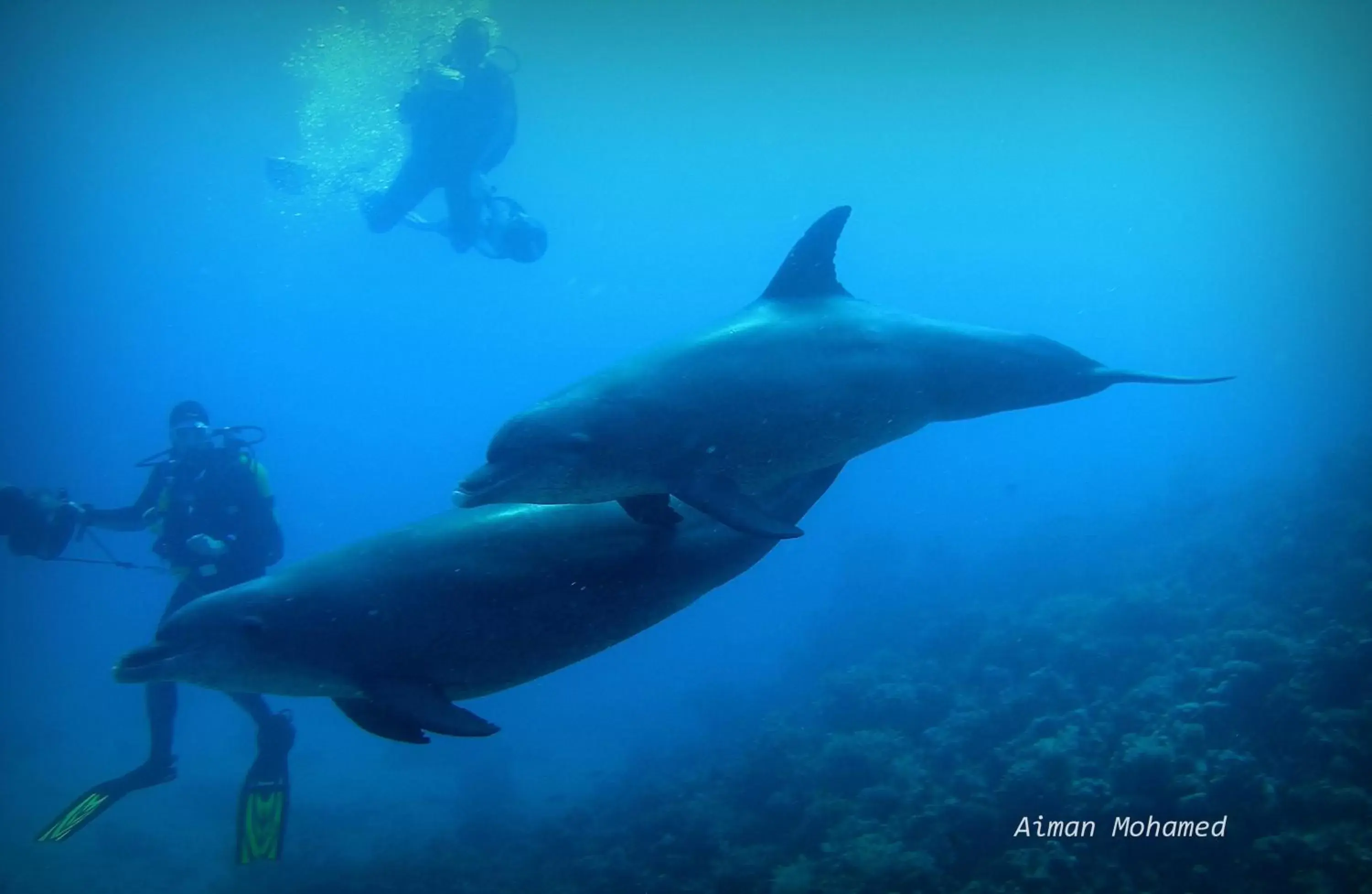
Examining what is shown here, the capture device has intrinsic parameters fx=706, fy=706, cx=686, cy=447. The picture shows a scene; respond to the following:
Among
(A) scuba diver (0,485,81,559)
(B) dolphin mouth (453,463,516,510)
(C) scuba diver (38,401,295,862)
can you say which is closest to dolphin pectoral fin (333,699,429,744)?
(B) dolphin mouth (453,463,516,510)

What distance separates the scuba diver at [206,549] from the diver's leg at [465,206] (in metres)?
11.6

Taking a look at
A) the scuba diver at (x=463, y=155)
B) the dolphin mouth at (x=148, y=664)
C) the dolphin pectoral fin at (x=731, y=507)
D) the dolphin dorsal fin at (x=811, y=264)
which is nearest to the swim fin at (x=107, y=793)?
the dolphin mouth at (x=148, y=664)

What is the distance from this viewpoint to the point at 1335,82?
53.4 m

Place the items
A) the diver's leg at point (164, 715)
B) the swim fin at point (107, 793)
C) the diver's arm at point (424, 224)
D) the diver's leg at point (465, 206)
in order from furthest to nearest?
the diver's arm at point (424, 224)
the diver's leg at point (465, 206)
the diver's leg at point (164, 715)
the swim fin at point (107, 793)

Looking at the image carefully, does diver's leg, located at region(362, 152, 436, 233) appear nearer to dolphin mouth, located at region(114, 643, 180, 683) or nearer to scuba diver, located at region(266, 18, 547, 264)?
scuba diver, located at region(266, 18, 547, 264)

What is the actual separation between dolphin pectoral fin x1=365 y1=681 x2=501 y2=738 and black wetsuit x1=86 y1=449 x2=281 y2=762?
7.14 metres

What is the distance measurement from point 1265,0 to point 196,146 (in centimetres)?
6607

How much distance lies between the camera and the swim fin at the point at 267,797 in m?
9.00

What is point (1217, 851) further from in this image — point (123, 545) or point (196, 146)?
point (123, 545)

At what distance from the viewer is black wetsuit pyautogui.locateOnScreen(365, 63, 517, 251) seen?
20203 mm

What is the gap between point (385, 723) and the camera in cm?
421

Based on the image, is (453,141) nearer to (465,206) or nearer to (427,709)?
(465,206)

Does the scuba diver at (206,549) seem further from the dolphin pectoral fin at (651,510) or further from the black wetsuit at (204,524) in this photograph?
the dolphin pectoral fin at (651,510)

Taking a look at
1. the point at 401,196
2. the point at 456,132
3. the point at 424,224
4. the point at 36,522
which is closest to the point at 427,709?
the point at 36,522
